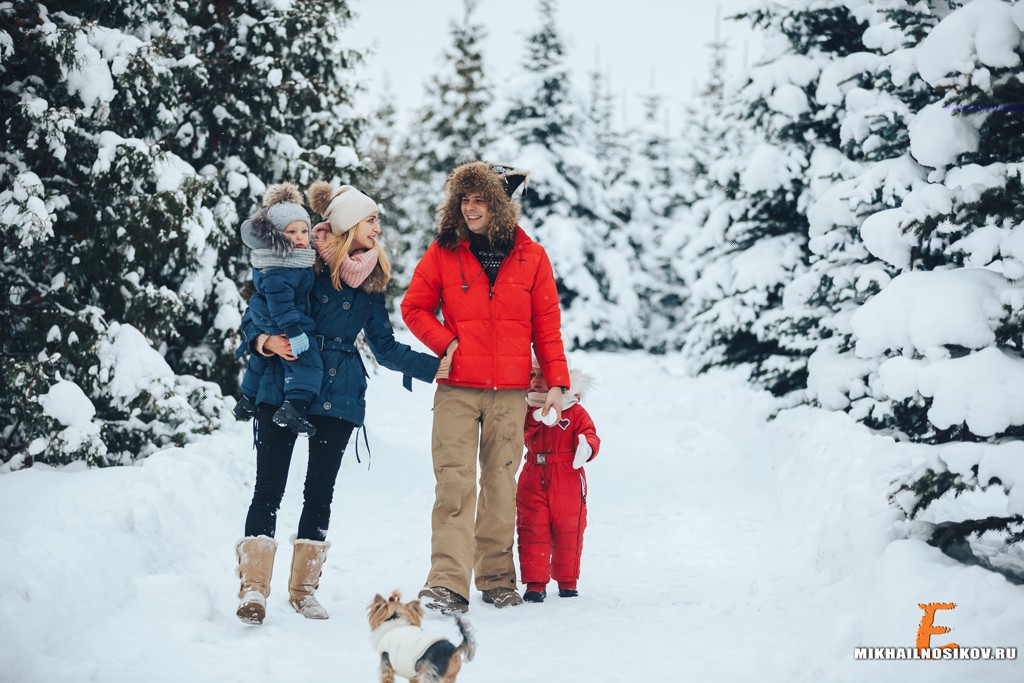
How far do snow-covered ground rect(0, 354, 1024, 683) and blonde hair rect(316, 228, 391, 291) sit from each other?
197cm

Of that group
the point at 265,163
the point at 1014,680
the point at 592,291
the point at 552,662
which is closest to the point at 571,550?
the point at 552,662

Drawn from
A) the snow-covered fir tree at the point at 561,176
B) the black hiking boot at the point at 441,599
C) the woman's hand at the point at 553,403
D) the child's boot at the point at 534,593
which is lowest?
the child's boot at the point at 534,593

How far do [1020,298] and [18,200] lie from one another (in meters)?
7.46

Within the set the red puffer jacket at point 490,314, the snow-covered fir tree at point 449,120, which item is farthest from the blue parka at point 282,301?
the snow-covered fir tree at point 449,120

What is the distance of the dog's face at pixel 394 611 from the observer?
3.69 m

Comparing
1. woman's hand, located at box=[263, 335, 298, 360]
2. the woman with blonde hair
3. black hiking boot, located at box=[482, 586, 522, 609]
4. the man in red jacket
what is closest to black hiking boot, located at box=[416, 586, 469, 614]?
the man in red jacket

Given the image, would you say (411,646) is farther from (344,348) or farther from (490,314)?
(490,314)

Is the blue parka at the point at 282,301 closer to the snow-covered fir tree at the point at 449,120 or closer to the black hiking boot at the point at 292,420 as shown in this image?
the black hiking boot at the point at 292,420

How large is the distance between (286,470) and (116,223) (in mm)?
4483

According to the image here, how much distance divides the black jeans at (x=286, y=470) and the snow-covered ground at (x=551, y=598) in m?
0.52

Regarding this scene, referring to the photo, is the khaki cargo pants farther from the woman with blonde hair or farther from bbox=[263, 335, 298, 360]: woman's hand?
bbox=[263, 335, 298, 360]: woman's hand

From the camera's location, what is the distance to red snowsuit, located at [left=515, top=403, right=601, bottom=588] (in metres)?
5.79

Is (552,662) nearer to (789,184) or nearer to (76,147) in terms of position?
(76,147)

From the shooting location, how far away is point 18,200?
23.5ft
